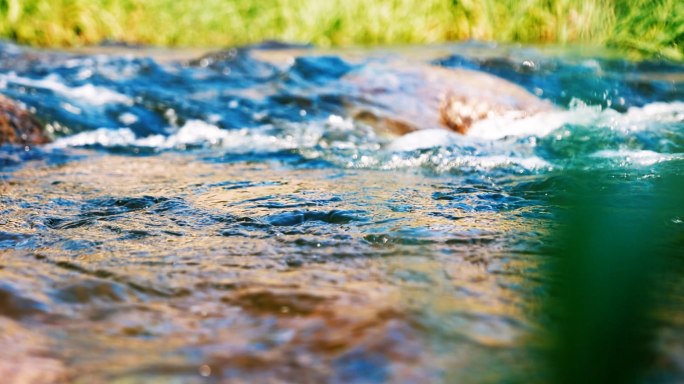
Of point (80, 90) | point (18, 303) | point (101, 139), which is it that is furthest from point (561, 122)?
point (80, 90)

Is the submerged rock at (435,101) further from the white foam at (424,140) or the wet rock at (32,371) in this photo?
the wet rock at (32,371)

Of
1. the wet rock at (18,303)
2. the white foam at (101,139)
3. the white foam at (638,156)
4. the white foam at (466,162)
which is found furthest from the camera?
A: the white foam at (101,139)

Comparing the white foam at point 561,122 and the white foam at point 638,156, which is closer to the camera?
the white foam at point 638,156

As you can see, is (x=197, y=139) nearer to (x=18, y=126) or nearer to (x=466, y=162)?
(x=18, y=126)

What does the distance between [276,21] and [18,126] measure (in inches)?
210

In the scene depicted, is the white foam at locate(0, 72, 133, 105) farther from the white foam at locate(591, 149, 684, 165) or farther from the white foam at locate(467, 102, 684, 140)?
the white foam at locate(591, 149, 684, 165)

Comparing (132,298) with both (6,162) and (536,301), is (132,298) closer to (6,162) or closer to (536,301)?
(536,301)

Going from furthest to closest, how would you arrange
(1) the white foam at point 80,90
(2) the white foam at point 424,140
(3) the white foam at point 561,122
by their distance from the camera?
(1) the white foam at point 80,90
(3) the white foam at point 561,122
(2) the white foam at point 424,140

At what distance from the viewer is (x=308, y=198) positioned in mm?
2055

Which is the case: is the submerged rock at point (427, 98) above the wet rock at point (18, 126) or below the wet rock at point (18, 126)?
below

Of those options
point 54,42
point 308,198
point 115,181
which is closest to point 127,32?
point 54,42

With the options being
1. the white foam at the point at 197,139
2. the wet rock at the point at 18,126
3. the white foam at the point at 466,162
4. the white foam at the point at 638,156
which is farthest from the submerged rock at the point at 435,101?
the wet rock at the point at 18,126

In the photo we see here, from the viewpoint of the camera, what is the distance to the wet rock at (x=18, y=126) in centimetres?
345

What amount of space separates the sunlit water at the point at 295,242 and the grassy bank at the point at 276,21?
3.94 meters
